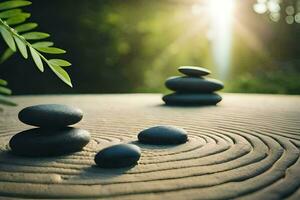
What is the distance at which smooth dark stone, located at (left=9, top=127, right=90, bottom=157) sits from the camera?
8.53 feet

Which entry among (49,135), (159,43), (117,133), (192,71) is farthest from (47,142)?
(159,43)

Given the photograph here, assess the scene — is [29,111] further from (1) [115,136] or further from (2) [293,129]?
(2) [293,129]

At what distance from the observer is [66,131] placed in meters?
2.78

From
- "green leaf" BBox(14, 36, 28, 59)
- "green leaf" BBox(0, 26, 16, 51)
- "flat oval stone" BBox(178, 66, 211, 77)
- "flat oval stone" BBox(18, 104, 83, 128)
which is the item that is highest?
"green leaf" BBox(0, 26, 16, 51)

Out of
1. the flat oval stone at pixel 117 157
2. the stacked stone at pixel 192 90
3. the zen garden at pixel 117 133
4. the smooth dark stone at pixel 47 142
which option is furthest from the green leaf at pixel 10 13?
the stacked stone at pixel 192 90

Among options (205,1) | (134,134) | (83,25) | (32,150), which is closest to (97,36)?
(83,25)

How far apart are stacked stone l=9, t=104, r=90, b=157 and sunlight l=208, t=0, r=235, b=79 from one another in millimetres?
16414

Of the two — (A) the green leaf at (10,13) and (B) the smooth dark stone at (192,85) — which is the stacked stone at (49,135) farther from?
(B) the smooth dark stone at (192,85)

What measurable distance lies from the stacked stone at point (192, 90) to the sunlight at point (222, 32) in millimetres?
12894

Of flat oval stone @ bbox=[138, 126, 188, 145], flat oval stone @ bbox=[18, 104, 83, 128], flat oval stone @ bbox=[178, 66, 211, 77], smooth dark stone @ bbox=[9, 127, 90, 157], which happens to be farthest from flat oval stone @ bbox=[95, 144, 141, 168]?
flat oval stone @ bbox=[178, 66, 211, 77]

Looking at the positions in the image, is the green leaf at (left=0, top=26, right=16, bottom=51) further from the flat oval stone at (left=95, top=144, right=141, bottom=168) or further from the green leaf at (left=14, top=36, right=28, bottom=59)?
the flat oval stone at (left=95, top=144, right=141, bottom=168)

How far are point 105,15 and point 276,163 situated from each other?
11.1 metres

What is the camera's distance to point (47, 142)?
2604mm

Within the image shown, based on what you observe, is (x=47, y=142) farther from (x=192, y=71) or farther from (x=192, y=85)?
(x=192, y=71)
